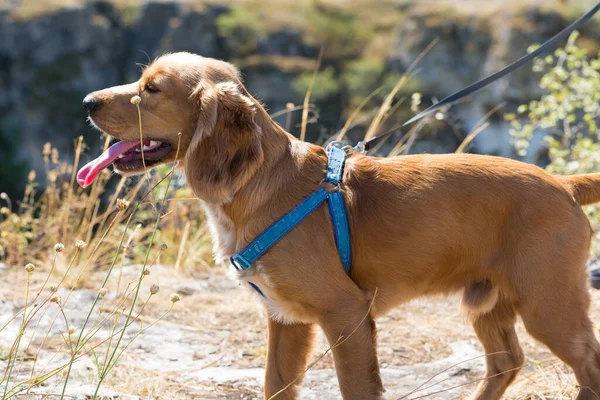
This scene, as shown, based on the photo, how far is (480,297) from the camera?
3.30 meters

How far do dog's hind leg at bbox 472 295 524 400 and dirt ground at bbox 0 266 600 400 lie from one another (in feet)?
0.39

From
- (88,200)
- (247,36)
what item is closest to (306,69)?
(247,36)

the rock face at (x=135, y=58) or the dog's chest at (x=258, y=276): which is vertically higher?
the rock face at (x=135, y=58)

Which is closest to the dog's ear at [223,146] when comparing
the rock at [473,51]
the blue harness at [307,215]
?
the blue harness at [307,215]

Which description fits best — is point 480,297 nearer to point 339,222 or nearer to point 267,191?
point 339,222

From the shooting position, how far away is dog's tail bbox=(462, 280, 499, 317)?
129 inches

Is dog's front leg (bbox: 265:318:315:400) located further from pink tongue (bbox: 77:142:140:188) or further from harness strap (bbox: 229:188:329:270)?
pink tongue (bbox: 77:142:140:188)

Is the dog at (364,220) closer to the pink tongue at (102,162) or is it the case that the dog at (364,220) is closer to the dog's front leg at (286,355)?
the pink tongue at (102,162)

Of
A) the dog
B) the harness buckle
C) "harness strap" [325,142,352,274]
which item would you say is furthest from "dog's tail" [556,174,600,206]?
the harness buckle

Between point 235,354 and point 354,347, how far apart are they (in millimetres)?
1673

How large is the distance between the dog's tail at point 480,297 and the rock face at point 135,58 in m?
24.0

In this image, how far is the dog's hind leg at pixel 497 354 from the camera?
3625 mm

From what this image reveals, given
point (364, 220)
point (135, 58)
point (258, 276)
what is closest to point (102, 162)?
point (258, 276)

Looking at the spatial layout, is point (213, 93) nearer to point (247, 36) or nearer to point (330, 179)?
point (330, 179)
